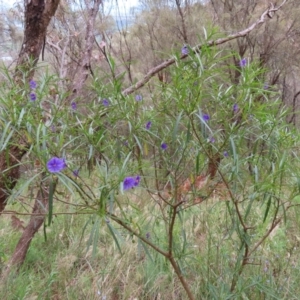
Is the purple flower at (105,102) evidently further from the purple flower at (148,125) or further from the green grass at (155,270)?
the green grass at (155,270)

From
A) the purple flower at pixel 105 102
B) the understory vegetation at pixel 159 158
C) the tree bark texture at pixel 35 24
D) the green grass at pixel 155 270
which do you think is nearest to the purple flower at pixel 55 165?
the understory vegetation at pixel 159 158

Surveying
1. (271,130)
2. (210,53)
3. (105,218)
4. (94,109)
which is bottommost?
(105,218)

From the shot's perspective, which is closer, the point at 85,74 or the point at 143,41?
the point at 85,74

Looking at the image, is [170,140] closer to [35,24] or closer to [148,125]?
[148,125]

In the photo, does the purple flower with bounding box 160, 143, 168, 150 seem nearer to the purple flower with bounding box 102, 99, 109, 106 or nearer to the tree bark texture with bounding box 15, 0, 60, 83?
the purple flower with bounding box 102, 99, 109, 106

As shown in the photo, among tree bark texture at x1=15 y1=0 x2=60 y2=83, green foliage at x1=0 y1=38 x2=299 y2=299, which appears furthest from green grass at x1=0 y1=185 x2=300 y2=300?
tree bark texture at x1=15 y1=0 x2=60 y2=83

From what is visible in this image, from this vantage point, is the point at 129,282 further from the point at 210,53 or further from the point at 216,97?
the point at 210,53

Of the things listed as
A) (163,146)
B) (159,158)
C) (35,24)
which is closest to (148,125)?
(163,146)

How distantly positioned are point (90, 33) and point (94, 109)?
1.40m

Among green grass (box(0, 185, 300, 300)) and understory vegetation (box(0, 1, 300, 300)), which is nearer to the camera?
understory vegetation (box(0, 1, 300, 300))

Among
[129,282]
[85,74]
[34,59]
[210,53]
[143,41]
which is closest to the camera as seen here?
[210,53]

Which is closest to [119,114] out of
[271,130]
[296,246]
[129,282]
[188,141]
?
[188,141]

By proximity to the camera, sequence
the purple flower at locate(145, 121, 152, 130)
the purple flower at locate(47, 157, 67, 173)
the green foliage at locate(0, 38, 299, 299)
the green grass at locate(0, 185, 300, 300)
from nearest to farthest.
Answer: the purple flower at locate(47, 157, 67, 173) → the green foliage at locate(0, 38, 299, 299) → the purple flower at locate(145, 121, 152, 130) → the green grass at locate(0, 185, 300, 300)

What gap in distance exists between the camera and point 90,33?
2773 millimetres
